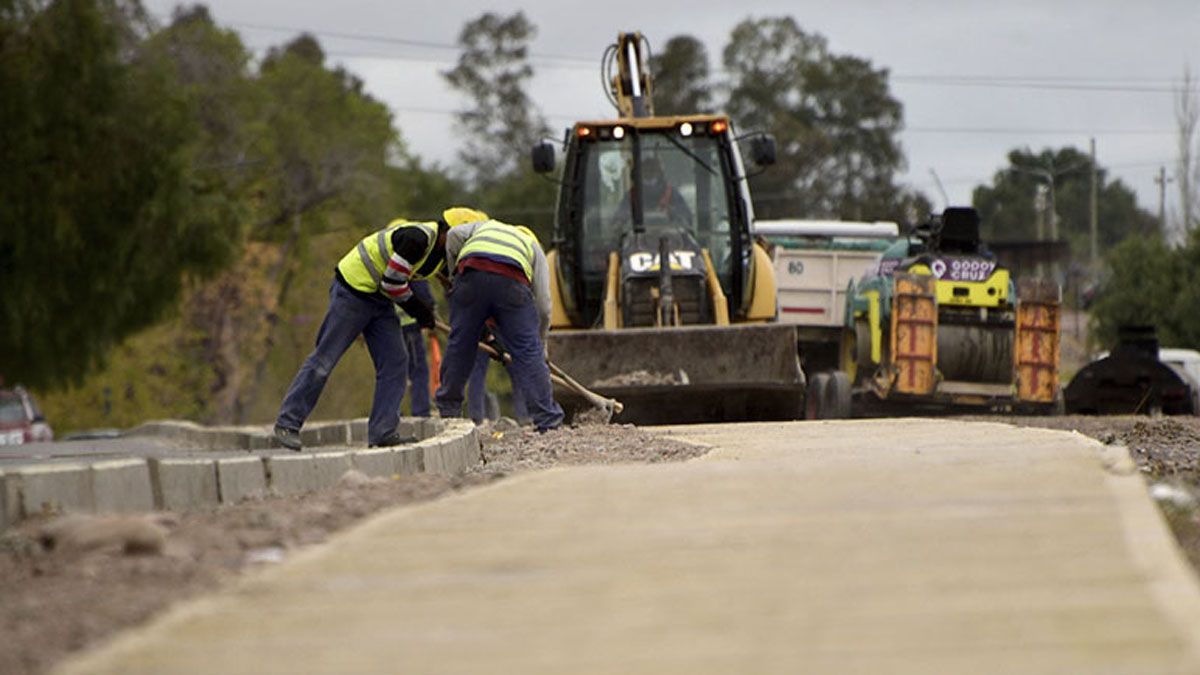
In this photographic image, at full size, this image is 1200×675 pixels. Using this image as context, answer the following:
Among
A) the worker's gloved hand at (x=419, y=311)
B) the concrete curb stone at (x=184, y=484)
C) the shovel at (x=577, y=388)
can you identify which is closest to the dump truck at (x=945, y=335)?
the shovel at (x=577, y=388)

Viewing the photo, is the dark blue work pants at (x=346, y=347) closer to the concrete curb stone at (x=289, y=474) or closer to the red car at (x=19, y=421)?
the concrete curb stone at (x=289, y=474)

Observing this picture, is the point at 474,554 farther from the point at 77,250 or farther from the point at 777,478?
the point at 77,250

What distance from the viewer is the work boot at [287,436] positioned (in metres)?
14.6

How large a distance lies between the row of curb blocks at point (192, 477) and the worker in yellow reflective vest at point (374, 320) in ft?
5.25

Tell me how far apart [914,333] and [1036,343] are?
4.07 feet

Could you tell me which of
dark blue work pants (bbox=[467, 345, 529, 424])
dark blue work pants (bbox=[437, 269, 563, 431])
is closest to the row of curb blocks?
dark blue work pants (bbox=[437, 269, 563, 431])

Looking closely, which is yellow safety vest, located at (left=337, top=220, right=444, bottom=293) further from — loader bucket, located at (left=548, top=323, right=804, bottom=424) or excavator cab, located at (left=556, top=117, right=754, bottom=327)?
excavator cab, located at (left=556, top=117, right=754, bottom=327)

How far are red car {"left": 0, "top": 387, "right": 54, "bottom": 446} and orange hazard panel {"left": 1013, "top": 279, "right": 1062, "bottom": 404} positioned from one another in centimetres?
1714

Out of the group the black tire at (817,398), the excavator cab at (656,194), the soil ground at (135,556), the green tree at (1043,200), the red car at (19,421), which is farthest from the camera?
the green tree at (1043,200)

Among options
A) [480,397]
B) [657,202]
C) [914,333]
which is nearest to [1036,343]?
[914,333]

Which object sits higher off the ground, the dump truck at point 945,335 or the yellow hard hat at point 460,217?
the yellow hard hat at point 460,217

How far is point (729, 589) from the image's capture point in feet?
19.4

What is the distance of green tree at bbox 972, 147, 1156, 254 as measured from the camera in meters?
91.8

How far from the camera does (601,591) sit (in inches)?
234
